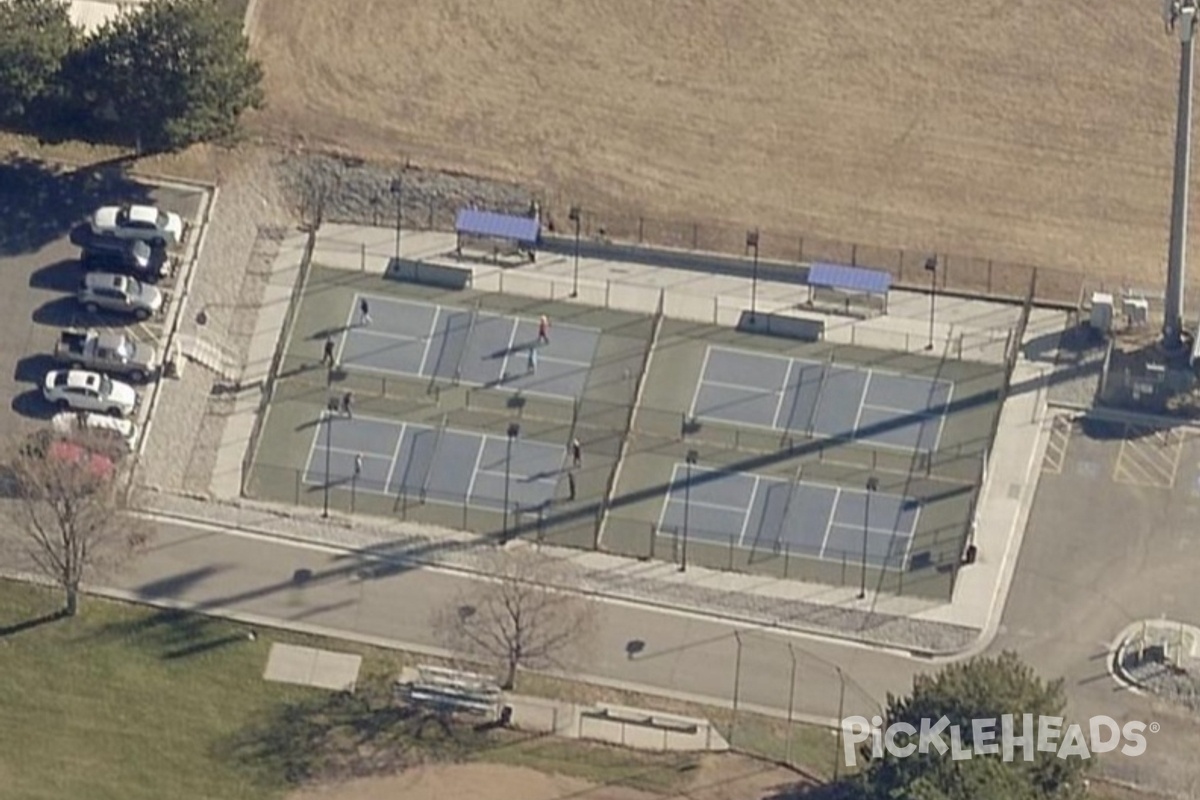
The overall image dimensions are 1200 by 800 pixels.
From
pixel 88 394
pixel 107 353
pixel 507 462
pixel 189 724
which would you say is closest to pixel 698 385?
pixel 507 462

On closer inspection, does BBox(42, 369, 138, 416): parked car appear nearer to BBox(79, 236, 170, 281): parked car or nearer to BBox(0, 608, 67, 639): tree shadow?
BBox(79, 236, 170, 281): parked car

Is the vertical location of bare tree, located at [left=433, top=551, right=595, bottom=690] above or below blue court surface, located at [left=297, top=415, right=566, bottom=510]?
below

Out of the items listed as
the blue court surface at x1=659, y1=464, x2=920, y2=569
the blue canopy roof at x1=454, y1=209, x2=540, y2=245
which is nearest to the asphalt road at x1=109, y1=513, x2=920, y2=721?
the blue court surface at x1=659, y1=464, x2=920, y2=569

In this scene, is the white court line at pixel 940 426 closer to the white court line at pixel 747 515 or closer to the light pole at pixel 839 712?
the white court line at pixel 747 515

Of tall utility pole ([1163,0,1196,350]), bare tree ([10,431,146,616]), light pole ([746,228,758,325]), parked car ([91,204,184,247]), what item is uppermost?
tall utility pole ([1163,0,1196,350])

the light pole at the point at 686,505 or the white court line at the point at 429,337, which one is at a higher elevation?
Answer: the white court line at the point at 429,337

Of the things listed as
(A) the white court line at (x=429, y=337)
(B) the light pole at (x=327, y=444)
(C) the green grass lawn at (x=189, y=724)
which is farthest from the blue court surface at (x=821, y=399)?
(C) the green grass lawn at (x=189, y=724)

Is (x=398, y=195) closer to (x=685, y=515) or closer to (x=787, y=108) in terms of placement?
(x=787, y=108)
